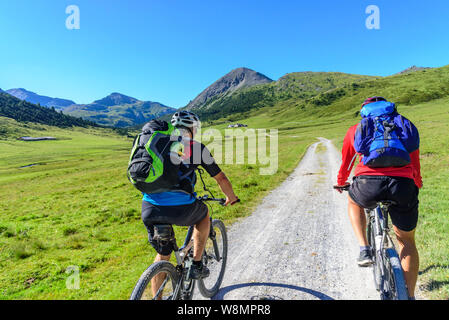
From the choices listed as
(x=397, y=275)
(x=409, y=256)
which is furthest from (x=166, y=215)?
(x=409, y=256)

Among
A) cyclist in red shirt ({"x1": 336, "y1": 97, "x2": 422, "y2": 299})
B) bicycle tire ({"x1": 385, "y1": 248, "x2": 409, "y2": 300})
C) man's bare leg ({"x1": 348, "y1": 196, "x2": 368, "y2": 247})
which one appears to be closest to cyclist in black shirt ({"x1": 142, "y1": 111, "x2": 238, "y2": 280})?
cyclist in red shirt ({"x1": 336, "y1": 97, "x2": 422, "y2": 299})

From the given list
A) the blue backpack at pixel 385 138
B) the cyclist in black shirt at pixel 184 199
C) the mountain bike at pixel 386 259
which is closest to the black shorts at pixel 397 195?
the mountain bike at pixel 386 259

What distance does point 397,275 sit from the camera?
3.07 meters

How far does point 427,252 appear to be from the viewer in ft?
18.9

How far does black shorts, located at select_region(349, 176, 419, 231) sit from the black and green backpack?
2955 millimetres

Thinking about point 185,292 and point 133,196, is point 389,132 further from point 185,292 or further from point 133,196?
point 133,196

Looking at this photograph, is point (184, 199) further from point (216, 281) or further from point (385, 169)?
point (385, 169)

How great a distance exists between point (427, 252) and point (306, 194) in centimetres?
729

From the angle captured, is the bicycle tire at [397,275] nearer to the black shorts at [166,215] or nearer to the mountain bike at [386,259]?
the mountain bike at [386,259]

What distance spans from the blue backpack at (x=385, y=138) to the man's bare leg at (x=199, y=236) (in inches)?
110

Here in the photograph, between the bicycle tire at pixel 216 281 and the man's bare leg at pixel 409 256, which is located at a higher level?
the man's bare leg at pixel 409 256

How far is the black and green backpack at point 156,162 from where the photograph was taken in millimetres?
3121

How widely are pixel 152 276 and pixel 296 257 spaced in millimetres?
4477
